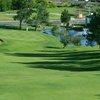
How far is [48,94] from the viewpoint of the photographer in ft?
55.8

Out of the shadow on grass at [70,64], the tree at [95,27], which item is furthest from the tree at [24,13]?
the shadow on grass at [70,64]

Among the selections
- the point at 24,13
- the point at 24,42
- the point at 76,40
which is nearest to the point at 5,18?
the point at 24,13

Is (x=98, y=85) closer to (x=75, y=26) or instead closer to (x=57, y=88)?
(x=57, y=88)

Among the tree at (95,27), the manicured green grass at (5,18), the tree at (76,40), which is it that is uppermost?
the tree at (95,27)

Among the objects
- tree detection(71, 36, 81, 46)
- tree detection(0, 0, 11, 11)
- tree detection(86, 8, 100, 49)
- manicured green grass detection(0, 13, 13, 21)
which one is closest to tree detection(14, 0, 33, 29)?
manicured green grass detection(0, 13, 13, 21)

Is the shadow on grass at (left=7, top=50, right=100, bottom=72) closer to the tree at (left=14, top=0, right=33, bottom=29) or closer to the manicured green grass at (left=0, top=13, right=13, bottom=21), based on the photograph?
the tree at (left=14, top=0, right=33, bottom=29)

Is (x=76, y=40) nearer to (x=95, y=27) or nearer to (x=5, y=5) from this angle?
(x=95, y=27)

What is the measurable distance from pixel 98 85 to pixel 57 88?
210 cm

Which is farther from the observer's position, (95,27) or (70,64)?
(95,27)

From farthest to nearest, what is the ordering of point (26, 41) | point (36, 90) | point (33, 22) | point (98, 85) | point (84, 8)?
1. point (84, 8)
2. point (33, 22)
3. point (26, 41)
4. point (98, 85)
5. point (36, 90)

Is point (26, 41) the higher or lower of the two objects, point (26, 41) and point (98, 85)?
the lower

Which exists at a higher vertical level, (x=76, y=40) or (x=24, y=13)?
(x=24, y=13)

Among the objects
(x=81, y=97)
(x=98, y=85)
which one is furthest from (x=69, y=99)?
(x=98, y=85)

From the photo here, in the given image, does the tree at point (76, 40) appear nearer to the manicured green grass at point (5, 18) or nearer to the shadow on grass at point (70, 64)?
the shadow on grass at point (70, 64)
